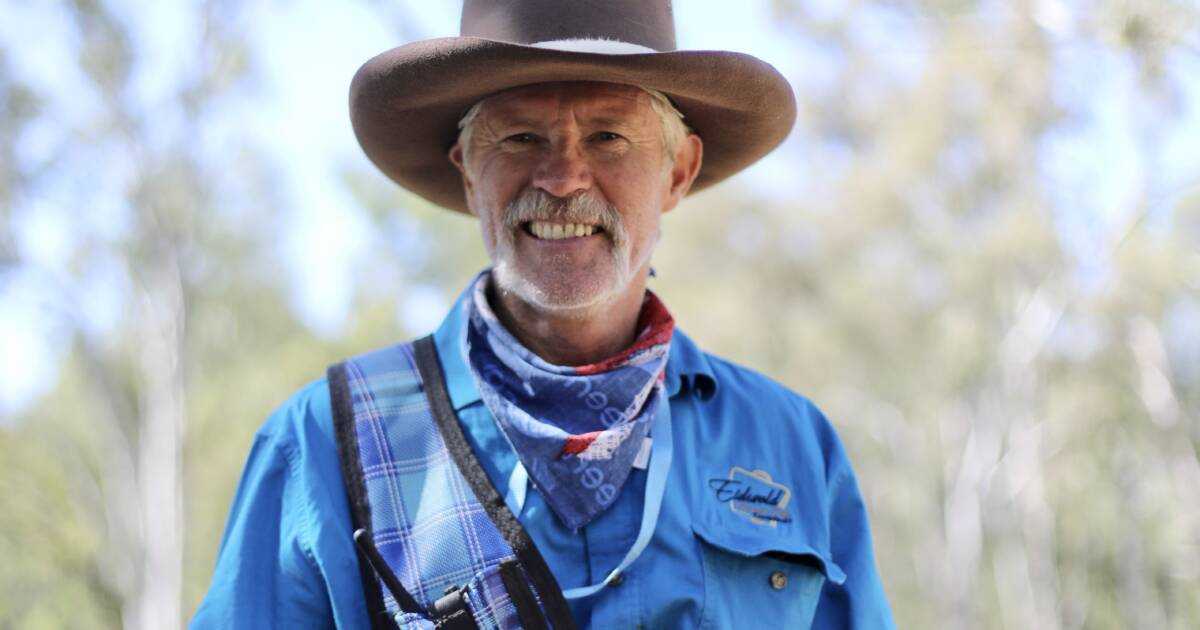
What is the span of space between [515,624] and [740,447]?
0.61 meters

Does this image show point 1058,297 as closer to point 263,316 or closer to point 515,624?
point 263,316

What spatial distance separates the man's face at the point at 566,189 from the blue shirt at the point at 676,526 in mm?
216

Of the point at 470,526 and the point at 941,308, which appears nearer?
the point at 470,526

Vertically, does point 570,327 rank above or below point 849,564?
above

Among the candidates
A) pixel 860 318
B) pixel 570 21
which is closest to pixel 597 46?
pixel 570 21

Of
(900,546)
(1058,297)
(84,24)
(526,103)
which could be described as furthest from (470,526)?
(900,546)

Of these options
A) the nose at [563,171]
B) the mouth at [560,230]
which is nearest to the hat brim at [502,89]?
the nose at [563,171]

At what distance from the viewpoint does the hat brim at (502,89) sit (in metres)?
2.29

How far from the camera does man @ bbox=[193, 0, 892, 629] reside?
7.00 feet

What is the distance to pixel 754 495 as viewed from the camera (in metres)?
2.40

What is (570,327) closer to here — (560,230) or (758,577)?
(560,230)

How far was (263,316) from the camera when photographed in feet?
93.7

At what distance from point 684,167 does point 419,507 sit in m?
0.98

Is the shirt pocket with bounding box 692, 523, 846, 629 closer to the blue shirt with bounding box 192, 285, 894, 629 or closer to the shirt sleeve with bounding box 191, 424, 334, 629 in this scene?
the blue shirt with bounding box 192, 285, 894, 629
